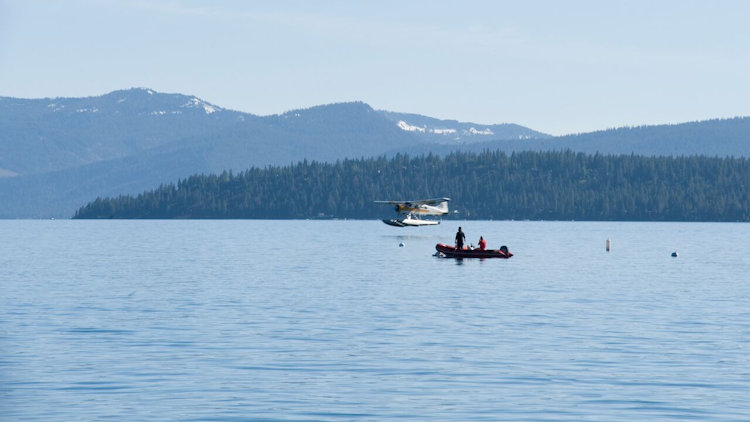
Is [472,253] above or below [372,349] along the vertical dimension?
above

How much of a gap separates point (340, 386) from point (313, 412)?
3.86m

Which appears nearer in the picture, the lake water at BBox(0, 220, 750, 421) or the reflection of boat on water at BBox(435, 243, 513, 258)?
the lake water at BBox(0, 220, 750, 421)

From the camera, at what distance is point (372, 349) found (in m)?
42.7

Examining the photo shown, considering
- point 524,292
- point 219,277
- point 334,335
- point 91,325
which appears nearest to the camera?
point 334,335

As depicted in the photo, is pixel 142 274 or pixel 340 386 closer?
pixel 340 386

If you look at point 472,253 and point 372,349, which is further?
point 472,253

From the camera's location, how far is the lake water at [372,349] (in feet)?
105

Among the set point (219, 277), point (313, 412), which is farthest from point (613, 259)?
point (313, 412)

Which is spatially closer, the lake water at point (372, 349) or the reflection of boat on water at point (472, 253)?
the lake water at point (372, 349)

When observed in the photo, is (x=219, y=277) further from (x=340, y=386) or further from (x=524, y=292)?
(x=340, y=386)

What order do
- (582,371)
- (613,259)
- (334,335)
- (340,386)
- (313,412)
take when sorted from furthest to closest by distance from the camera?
(613,259) → (334,335) → (582,371) → (340,386) → (313,412)

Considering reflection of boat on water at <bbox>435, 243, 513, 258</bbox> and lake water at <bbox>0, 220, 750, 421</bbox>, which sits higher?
reflection of boat on water at <bbox>435, 243, 513, 258</bbox>

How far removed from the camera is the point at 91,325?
50.3 m

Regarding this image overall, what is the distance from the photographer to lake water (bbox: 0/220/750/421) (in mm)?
32031
